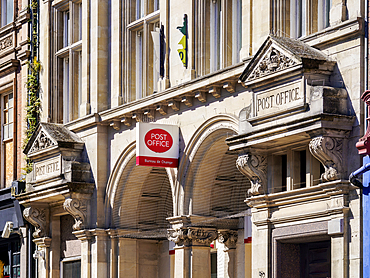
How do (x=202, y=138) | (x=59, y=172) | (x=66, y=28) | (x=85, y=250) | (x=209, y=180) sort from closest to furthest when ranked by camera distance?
(x=202, y=138), (x=209, y=180), (x=85, y=250), (x=59, y=172), (x=66, y=28)

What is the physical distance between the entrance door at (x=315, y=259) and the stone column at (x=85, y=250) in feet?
25.3

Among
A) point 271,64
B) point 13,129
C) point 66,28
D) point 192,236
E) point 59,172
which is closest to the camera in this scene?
point 271,64

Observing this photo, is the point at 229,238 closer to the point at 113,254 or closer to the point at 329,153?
the point at 113,254

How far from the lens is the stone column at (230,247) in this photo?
2152 cm

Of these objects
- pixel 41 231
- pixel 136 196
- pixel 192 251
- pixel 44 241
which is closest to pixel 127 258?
pixel 136 196

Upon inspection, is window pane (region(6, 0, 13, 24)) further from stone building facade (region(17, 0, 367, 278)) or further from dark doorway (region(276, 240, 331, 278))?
dark doorway (region(276, 240, 331, 278))

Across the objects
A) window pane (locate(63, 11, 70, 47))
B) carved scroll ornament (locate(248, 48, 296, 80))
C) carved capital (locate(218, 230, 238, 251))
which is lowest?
carved capital (locate(218, 230, 238, 251))

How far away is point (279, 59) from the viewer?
644 inches

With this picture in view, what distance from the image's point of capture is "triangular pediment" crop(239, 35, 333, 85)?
51.7ft

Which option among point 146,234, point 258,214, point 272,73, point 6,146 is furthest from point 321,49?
point 6,146

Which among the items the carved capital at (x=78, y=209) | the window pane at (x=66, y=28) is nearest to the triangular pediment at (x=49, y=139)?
the carved capital at (x=78, y=209)

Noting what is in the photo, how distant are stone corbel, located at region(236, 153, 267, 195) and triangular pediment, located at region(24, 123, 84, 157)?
779 cm

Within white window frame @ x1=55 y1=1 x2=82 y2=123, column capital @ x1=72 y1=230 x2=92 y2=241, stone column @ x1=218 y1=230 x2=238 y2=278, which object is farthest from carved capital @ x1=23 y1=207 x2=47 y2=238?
stone column @ x1=218 y1=230 x2=238 y2=278

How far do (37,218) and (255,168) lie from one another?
10.3 m
